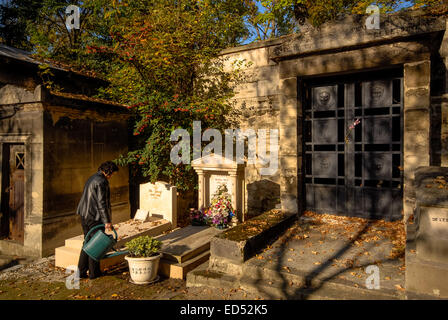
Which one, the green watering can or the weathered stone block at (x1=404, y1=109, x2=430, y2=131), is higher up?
the weathered stone block at (x1=404, y1=109, x2=430, y2=131)

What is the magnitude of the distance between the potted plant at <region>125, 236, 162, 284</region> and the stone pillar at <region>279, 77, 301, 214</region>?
2.96m

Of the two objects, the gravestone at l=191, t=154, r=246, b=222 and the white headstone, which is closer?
the gravestone at l=191, t=154, r=246, b=222

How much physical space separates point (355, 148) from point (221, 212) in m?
3.29

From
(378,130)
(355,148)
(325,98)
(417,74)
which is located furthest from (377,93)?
(355,148)

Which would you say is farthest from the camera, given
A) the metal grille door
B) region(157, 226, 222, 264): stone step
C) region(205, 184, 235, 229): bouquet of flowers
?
region(205, 184, 235, 229): bouquet of flowers

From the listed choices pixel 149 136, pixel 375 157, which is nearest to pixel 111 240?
pixel 149 136

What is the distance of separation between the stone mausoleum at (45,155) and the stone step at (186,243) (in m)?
2.58

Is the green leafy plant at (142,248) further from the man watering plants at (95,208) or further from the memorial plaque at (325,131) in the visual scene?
the memorial plaque at (325,131)

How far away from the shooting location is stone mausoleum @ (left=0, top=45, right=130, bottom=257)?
6.55 meters

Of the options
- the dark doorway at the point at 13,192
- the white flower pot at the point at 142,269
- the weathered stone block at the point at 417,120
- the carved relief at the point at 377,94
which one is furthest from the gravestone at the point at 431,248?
the dark doorway at the point at 13,192

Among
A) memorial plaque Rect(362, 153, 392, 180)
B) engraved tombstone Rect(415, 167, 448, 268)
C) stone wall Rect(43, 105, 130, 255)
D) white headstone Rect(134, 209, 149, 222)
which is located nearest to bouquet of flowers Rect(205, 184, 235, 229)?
white headstone Rect(134, 209, 149, 222)

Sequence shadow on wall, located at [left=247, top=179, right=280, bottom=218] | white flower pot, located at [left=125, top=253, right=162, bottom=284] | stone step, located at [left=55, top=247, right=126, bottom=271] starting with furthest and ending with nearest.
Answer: shadow on wall, located at [left=247, top=179, right=280, bottom=218], stone step, located at [left=55, top=247, right=126, bottom=271], white flower pot, located at [left=125, top=253, right=162, bottom=284]

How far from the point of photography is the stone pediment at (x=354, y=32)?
4965mm

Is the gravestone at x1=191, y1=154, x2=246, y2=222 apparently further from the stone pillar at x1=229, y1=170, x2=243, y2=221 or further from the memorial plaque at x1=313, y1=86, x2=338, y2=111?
the memorial plaque at x1=313, y1=86, x2=338, y2=111
